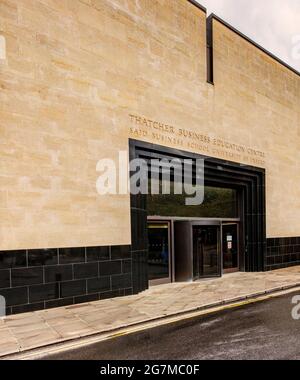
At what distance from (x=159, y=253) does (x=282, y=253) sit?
770 cm

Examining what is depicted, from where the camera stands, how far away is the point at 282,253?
16.7m

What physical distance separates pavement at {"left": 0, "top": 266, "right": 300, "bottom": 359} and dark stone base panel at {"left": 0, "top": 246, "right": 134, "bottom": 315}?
0.32 m

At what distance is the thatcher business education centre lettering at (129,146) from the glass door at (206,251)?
5cm

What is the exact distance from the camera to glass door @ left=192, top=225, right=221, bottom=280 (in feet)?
42.8

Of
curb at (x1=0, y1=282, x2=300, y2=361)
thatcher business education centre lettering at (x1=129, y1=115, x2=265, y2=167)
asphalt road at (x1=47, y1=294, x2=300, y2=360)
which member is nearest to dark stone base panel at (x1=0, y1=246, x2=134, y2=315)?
curb at (x1=0, y1=282, x2=300, y2=361)

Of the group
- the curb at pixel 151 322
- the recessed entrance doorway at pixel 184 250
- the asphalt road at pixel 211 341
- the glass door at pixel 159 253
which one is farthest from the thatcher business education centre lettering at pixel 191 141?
the asphalt road at pixel 211 341

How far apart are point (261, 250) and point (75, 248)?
957cm

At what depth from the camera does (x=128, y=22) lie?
1089 cm

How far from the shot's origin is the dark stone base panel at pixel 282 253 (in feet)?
52.3

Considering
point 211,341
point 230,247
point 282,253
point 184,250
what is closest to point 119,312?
point 211,341

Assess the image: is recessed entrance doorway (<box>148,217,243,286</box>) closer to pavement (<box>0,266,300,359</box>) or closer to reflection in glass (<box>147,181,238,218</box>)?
reflection in glass (<box>147,181,238,218</box>)

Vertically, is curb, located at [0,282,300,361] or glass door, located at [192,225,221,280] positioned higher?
glass door, located at [192,225,221,280]

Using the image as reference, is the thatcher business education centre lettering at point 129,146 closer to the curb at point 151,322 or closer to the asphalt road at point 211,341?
the curb at point 151,322

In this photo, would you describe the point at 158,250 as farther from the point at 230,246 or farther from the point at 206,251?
the point at 230,246
